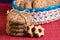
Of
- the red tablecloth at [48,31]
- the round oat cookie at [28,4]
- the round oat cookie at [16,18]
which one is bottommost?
the red tablecloth at [48,31]

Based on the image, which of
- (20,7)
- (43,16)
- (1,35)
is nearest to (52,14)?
(43,16)

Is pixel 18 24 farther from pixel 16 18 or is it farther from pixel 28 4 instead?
pixel 28 4

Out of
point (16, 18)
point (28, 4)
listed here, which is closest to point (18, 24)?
point (16, 18)

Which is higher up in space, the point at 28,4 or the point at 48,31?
the point at 28,4

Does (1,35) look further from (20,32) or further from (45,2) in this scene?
(45,2)

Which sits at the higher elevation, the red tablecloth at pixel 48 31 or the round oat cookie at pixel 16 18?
the round oat cookie at pixel 16 18

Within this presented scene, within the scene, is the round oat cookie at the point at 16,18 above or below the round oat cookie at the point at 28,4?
below

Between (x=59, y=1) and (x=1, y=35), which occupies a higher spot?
(x=59, y=1)

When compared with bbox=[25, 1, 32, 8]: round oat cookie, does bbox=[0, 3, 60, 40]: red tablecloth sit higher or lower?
lower
